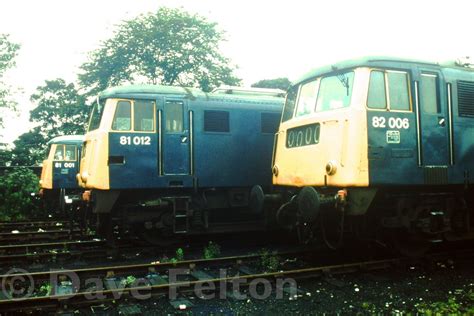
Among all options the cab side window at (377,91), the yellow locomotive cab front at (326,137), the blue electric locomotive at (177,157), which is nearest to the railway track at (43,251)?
the blue electric locomotive at (177,157)

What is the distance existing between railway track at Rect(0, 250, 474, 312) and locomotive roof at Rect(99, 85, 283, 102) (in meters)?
3.70

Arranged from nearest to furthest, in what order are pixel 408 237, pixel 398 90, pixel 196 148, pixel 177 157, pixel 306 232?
pixel 398 90 → pixel 408 237 → pixel 306 232 → pixel 177 157 → pixel 196 148

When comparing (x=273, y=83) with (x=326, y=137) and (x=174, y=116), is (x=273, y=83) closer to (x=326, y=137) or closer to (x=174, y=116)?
(x=174, y=116)

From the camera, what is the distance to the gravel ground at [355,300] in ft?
17.1

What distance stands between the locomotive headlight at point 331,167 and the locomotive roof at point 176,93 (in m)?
4.08

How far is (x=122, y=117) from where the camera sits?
9.04 m

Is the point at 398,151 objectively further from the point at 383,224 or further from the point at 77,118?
the point at 77,118

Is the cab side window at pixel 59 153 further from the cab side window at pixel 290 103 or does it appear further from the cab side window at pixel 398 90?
the cab side window at pixel 398 90

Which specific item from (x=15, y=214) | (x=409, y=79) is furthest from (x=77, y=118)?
(x=409, y=79)

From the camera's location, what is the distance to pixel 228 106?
10164 millimetres

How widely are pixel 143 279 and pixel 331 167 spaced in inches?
124

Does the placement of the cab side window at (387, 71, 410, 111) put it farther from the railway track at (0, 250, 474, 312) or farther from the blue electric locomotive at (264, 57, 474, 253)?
the railway track at (0, 250, 474, 312)

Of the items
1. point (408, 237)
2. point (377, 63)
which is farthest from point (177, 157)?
point (408, 237)

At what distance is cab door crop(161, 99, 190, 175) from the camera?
936cm
